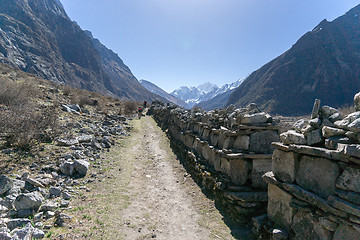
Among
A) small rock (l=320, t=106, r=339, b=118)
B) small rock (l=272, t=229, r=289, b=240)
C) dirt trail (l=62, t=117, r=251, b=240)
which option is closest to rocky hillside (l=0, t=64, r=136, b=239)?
dirt trail (l=62, t=117, r=251, b=240)

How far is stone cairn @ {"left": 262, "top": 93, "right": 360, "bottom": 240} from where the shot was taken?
215 centimetres

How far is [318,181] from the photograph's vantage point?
8.57 ft

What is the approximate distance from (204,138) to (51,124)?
259 inches

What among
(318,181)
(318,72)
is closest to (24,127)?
(318,181)

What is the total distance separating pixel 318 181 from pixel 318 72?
294ft

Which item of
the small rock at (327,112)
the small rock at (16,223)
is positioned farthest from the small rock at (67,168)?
the small rock at (327,112)

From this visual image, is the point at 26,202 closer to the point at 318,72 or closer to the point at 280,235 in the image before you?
the point at 280,235

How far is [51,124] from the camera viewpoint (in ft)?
25.6

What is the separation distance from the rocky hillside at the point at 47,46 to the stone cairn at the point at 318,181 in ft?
223

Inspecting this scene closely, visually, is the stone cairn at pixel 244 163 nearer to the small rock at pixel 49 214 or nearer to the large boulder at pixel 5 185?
the small rock at pixel 49 214

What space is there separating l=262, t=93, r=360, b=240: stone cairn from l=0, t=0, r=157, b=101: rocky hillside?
223 ft

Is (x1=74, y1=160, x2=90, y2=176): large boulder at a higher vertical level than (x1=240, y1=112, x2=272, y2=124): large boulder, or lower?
lower

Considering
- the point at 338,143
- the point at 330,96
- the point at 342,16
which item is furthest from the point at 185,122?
the point at 342,16

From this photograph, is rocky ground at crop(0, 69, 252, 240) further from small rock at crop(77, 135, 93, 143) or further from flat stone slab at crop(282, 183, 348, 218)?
flat stone slab at crop(282, 183, 348, 218)
